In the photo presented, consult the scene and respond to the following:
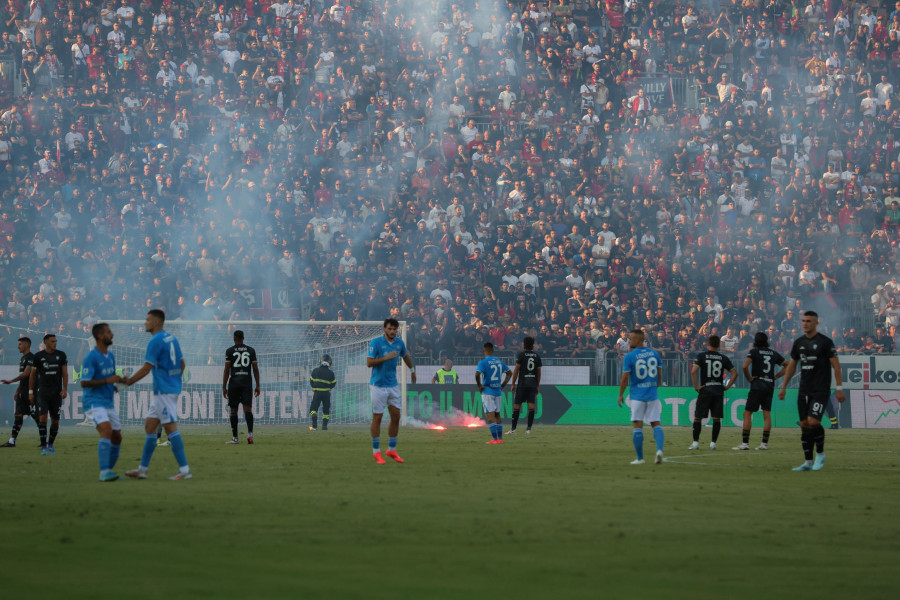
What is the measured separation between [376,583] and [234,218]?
27.9 metres

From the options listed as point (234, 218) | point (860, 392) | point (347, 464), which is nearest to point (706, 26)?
point (860, 392)

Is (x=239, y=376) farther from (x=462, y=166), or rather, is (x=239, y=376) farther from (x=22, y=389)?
(x=462, y=166)

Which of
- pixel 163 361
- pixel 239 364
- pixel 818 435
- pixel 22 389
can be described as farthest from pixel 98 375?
pixel 818 435

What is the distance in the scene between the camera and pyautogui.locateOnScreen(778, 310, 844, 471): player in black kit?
15.6 m

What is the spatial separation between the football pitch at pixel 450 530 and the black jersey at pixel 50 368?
261 cm

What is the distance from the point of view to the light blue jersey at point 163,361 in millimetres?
13844

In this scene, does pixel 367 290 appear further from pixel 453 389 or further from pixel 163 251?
pixel 163 251

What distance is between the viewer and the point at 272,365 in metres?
30.4

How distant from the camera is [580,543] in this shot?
880 centimetres

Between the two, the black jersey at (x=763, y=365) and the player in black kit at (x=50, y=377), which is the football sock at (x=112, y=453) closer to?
the player in black kit at (x=50, y=377)

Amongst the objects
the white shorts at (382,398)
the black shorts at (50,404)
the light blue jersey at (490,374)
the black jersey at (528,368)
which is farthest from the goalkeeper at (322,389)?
the white shorts at (382,398)

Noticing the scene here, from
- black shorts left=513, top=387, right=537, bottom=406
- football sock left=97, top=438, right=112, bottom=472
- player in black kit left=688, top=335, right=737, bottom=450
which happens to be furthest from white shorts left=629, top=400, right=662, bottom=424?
black shorts left=513, top=387, right=537, bottom=406

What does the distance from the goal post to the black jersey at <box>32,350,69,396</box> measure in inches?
345

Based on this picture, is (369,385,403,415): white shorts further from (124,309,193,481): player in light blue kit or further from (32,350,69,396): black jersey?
(32,350,69,396): black jersey
